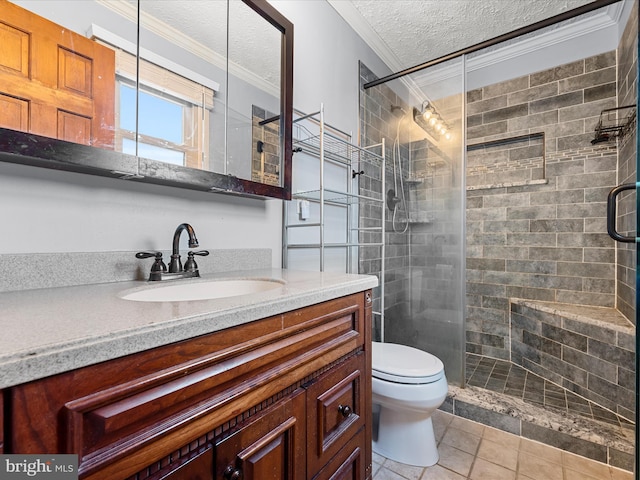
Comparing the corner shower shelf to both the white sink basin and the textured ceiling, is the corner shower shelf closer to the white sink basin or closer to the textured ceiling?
the white sink basin

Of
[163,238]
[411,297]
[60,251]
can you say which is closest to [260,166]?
[163,238]

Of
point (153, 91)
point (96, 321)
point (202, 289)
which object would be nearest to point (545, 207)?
point (202, 289)

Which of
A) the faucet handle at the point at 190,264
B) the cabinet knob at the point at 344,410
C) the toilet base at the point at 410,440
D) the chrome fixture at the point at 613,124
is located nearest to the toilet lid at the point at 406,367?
the toilet base at the point at 410,440

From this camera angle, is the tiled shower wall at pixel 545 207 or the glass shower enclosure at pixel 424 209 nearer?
the glass shower enclosure at pixel 424 209

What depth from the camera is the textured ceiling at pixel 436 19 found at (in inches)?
81.1

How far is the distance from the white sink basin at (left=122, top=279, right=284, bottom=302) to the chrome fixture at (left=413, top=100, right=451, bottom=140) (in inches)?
69.0

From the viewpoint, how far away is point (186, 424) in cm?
55

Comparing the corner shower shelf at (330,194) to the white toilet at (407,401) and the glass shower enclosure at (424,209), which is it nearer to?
the glass shower enclosure at (424,209)

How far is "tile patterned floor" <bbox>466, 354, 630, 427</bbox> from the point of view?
1779 mm

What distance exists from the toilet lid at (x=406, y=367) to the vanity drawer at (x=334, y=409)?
1.35ft

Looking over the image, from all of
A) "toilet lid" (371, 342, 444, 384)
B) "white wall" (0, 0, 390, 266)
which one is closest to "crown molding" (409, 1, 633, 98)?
"white wall" (0, 0, 390, 266)

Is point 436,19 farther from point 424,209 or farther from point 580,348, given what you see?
point 580,348

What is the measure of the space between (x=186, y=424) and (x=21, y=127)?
844mm

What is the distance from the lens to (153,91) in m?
1.07
